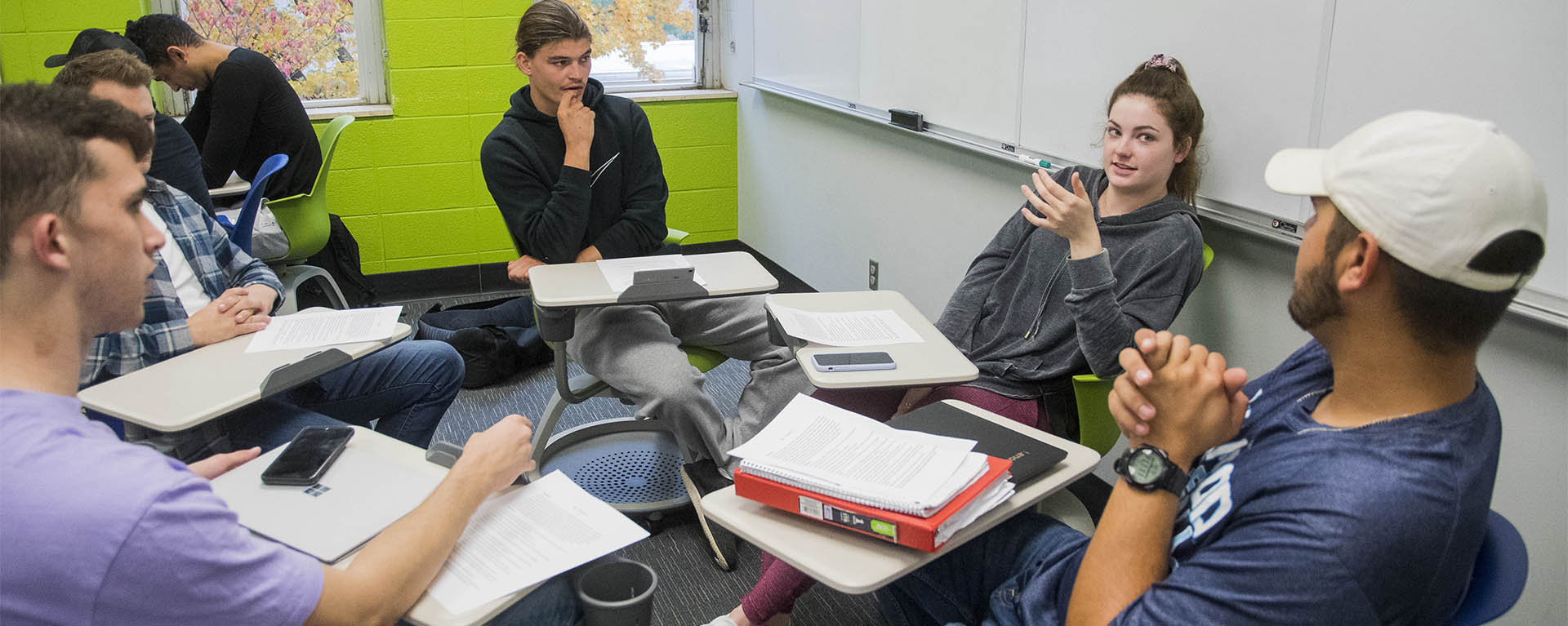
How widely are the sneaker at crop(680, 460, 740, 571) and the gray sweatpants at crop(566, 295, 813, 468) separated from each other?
0.04 m

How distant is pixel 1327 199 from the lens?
3.75 ft

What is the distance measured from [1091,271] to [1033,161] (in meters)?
0.78

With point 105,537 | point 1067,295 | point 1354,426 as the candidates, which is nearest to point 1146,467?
point 1354,426

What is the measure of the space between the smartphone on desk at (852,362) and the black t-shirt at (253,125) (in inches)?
104

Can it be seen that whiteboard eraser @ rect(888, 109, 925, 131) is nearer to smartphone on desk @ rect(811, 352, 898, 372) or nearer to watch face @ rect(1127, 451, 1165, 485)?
smartphone on desk @ rect(811, 352, 898, 372)

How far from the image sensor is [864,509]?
1.26m

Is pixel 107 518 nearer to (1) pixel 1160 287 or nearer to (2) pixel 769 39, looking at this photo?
(1) pixel 1160 287

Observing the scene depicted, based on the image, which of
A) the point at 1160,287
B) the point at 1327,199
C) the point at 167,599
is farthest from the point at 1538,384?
the point at 167,599

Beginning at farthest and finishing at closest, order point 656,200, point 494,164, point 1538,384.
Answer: point 656,200 < point 494,164 < point 1538,384

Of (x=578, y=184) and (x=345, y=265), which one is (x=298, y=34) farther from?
(x=578, y=184)

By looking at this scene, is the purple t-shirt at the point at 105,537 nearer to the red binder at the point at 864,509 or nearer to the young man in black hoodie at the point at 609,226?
the red binder at the point at 864,509

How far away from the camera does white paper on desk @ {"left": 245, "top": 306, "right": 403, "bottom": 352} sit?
1962 millimetres

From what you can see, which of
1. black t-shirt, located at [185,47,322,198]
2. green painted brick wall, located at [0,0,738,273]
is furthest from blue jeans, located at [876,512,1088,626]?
green painted brick wall, located at [0,0,738,273]

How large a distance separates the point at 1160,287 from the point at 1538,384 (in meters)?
0.66
